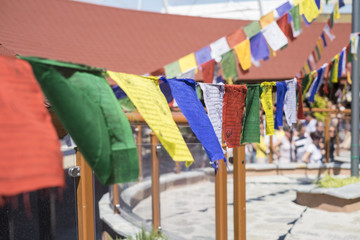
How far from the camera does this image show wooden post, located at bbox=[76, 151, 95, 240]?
2.62 m

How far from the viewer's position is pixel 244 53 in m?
7.39

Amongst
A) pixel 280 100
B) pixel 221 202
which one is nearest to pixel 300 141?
pixel 280 100

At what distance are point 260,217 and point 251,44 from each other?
316 cm

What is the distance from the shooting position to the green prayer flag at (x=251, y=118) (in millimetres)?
3779

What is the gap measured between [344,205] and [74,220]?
547 cm

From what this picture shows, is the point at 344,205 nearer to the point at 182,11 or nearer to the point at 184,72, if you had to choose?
the point at 184,72

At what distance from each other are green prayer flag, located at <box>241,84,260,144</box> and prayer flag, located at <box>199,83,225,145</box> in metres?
0.40

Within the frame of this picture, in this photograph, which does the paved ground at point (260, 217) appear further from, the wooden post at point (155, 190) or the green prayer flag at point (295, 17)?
the green prayer flag at point (295, 17)

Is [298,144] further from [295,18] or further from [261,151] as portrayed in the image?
[295,18]

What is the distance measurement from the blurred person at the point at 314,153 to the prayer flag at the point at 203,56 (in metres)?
4.07

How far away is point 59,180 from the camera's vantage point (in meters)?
1.54

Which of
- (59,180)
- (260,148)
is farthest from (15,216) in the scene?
(260,148)

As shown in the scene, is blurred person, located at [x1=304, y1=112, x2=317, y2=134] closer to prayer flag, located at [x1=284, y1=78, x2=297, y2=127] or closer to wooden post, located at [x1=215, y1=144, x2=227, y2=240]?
prayer flag, located at [x1=284, y1=78, x2=297, y2=127]

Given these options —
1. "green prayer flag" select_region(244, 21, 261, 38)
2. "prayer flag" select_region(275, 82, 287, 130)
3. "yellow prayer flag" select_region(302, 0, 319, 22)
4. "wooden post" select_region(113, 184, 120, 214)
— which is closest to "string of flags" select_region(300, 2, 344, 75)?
"yellow prayer flag" select_region(302, 0, 319, 22)
